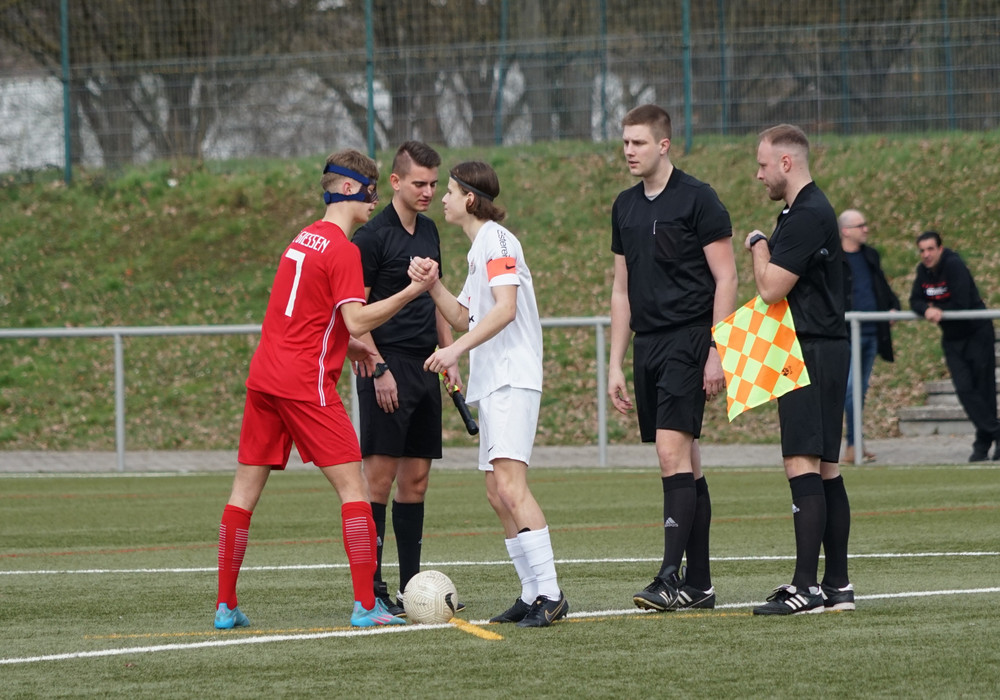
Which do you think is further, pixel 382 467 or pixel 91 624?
pixel 382 467

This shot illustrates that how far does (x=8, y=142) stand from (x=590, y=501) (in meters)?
18.1

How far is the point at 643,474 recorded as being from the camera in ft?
47.1

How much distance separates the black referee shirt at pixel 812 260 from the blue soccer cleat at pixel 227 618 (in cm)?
268

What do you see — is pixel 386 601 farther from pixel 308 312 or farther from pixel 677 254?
pixel 677 254

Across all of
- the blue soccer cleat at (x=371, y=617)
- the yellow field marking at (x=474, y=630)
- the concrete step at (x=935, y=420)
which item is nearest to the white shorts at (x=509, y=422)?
the yellow field marking at (x=474, y=630)

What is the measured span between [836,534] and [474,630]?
5.50 ft

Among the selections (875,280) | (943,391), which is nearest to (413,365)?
(875,280)

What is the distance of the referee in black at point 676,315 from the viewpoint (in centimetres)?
632

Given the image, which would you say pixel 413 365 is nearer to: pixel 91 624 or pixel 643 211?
pixel 643 211

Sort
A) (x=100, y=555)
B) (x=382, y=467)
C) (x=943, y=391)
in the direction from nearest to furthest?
(x=382, y=467) → (x=100, y=555) → (x=943, y=391)

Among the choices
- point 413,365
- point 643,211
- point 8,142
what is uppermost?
point 8,142

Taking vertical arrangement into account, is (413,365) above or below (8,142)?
below

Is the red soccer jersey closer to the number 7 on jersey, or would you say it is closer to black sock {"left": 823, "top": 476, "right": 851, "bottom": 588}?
the number 7 on jersey

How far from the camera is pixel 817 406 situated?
6.09m
